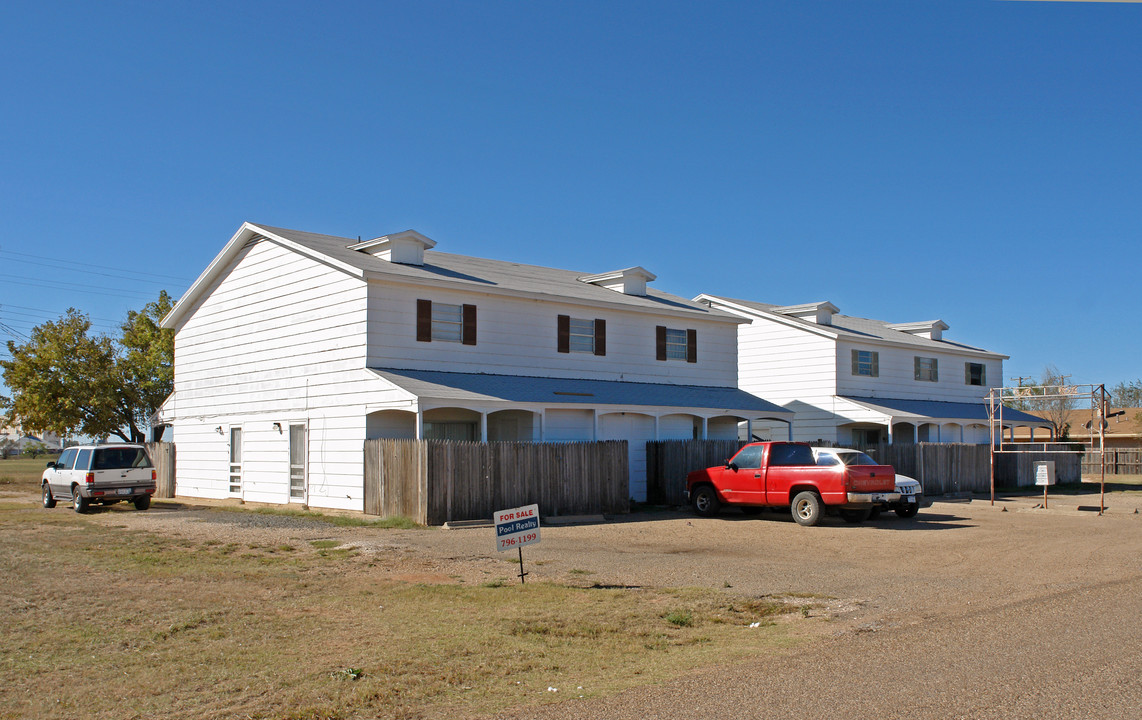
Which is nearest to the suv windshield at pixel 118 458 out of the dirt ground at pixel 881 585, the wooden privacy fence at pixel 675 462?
the dirt ground at pixel 881 585

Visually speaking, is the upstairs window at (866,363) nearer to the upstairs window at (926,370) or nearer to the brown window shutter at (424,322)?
the upstairs window at (926,370)

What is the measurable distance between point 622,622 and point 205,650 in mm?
3877

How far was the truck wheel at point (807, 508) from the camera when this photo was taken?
65.1 ft

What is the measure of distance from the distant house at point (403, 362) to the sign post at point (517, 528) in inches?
309

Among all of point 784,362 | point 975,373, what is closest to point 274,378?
point 784,362

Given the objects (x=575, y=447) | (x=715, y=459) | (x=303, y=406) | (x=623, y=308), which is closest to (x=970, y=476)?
(x=715, y=459)

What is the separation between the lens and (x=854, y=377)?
34844mm

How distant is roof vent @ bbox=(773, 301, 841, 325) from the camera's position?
117 ft

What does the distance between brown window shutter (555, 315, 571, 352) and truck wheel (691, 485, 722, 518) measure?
5883mm

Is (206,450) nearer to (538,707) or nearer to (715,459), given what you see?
(715,459)

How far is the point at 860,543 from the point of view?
16.7 m

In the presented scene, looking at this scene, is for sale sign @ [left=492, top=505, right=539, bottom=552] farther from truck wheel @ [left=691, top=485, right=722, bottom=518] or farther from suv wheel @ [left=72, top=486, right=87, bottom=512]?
suv wheel @ [left=72, top=486, right=87, bottom=512]

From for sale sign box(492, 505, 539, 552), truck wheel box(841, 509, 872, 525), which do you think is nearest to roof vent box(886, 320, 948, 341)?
truck wheel box(841, 509, 872, 525)

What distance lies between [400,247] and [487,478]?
7566mm
